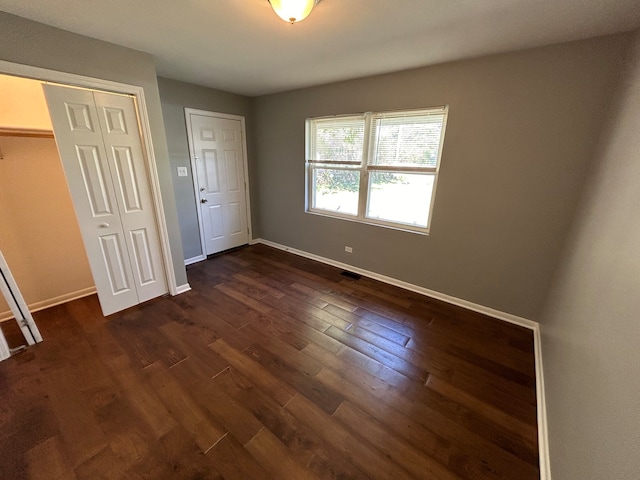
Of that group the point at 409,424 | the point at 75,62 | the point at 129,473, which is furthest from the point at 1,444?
the point at 75,62

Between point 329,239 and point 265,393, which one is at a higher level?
point 329,239

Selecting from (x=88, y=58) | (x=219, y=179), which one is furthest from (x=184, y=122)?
(x=88, y=58)

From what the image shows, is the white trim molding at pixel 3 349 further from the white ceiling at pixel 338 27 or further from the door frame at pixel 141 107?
the white ceiling at pixel 338 27

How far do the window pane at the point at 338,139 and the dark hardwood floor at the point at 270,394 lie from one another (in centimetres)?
194

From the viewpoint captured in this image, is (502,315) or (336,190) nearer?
(502,315)

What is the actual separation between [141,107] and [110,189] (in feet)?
2.67

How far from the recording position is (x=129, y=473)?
1.24 m

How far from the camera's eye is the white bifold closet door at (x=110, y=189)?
6.60ft

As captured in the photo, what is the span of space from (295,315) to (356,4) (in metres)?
2.46

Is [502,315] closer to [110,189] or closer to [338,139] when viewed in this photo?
[338,139]

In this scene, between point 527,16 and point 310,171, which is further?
point 310,171

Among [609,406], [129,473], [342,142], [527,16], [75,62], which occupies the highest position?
[527,16]

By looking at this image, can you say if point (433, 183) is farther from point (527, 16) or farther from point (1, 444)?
point (1, 444)

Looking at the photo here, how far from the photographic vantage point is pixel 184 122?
128 inches
